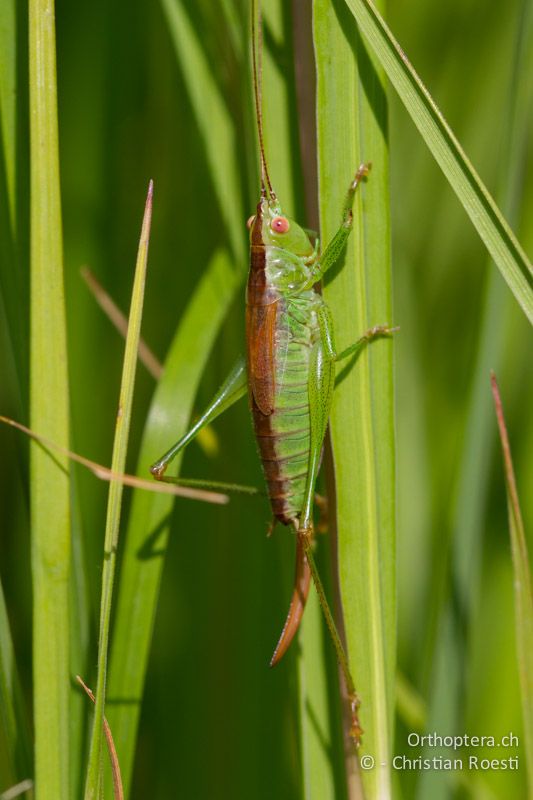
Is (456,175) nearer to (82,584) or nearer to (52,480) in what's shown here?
(52,480)

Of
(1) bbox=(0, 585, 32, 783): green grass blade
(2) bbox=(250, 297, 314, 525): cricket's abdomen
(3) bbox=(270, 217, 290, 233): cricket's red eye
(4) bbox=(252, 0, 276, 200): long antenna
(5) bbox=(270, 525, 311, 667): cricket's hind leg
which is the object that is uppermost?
(4) bbox=(252, 0, 276, 200): long antenna

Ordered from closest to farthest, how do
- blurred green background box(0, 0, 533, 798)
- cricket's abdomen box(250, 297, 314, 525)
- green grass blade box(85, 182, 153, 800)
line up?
green grass blade box(85, 182, 153, 800)
cricket's abdomen box(250, 297, 314, 525)
blurred green background box(0, 0, 533, 798)

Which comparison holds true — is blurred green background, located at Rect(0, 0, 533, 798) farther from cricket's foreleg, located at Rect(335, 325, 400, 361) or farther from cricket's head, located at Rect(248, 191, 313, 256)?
cricket's foreleg, located at Rect(335, 325, 400, 361)

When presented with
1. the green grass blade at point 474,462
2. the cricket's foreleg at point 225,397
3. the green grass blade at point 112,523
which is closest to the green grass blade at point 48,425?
the green grass blade at point 112,523

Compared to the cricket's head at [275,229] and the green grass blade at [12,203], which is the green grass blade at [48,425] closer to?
the green grass blade at [12,203]

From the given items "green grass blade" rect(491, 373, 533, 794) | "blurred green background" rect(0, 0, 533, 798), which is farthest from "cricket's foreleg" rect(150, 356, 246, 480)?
"green grass blade" rect(491, 373, 533, 794)

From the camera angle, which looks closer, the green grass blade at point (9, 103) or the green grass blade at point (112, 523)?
the green grass blade at point (112, 523)
